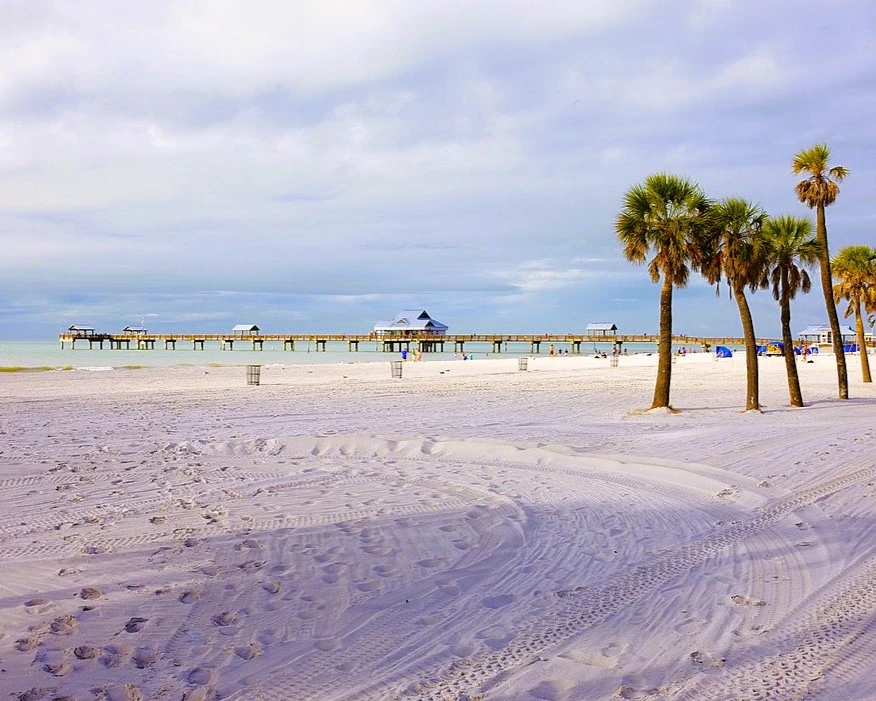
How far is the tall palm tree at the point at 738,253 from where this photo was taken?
17094 millimetres

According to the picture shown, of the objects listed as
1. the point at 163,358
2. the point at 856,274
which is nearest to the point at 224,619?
the point at 856,274

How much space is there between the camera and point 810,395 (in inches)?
912

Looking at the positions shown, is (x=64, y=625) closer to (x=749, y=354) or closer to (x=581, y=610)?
(x=581, y=610)

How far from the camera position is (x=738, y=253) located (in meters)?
17.2

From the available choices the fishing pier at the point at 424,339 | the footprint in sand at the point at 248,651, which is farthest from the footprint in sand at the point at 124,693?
the fishing pier at the point at 424,339

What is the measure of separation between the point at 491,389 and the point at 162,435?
1524 centimetres

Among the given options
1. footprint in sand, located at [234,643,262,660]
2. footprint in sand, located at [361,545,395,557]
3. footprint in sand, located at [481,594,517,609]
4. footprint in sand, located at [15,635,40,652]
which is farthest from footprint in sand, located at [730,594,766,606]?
footprint in sand, located at [15,635,40,652]

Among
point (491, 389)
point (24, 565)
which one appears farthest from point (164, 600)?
point (491, 389)

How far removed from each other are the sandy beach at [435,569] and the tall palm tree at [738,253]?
258 inches

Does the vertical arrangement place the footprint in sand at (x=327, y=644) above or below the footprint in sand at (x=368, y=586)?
below

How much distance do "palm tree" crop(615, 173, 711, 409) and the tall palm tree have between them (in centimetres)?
44

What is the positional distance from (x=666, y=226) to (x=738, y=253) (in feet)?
5.75

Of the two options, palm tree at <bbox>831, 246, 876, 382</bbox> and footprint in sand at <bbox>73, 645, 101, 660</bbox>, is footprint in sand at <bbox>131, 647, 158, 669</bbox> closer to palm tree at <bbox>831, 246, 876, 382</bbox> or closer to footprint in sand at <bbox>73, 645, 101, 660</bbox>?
footprint in sand at <bbox>73, 645, 101, 660</bbox>

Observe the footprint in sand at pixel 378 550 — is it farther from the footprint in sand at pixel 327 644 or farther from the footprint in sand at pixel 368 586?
the footprint in sand at pixel 327 644
